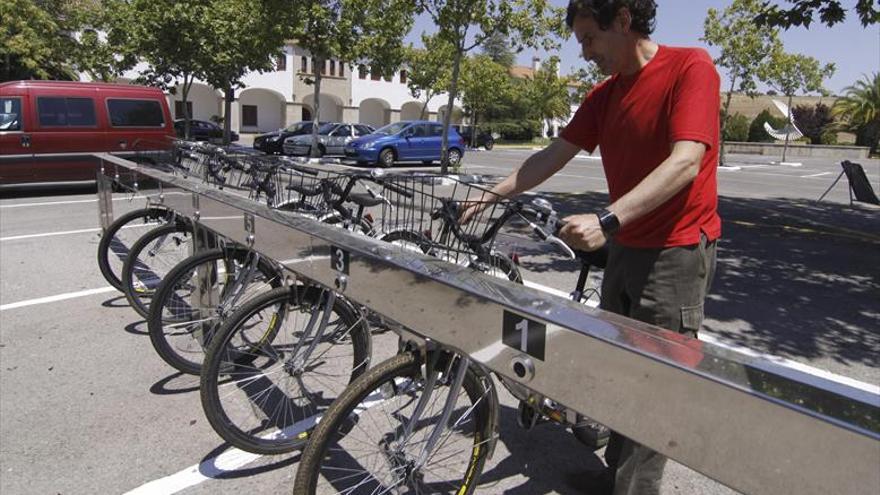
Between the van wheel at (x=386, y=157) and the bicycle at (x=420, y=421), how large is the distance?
61.5 feet

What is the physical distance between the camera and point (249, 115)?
4862 cm

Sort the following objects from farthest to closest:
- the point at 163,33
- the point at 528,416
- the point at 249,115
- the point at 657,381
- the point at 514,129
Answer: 1. the point at 514,129
2. the point at 249,115
3. the point at 163,33
4. the point at 528,416
5. the point at 657,381

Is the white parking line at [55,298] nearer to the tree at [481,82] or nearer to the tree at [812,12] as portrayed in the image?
the tree at [812,12]

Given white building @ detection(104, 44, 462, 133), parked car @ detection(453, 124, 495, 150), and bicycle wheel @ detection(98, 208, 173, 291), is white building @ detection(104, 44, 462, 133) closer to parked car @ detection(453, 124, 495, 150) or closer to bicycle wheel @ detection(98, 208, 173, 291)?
parked car @ detection(453, 124, 495, 150)

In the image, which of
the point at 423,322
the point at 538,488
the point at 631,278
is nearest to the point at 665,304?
the point at 631,278

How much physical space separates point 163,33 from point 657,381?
2286 centimetres

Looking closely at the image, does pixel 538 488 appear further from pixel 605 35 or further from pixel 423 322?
pixel 605 35

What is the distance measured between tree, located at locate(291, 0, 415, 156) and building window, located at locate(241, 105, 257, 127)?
28.7 meters

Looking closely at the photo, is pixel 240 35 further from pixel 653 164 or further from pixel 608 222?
pixel 608 222

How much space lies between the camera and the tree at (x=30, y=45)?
68.5ft

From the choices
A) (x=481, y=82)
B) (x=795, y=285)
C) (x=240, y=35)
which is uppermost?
(x=481, y=82)

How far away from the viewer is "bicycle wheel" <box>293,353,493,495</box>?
2.20 meters

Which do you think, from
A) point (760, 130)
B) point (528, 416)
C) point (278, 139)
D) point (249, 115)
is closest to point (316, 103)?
point (278, 139)

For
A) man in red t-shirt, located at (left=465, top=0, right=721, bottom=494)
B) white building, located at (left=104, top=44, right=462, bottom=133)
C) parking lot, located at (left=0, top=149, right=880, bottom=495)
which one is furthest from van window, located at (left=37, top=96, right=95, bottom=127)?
white building, located at (left=104, top=44, right=462, bottom=133)
